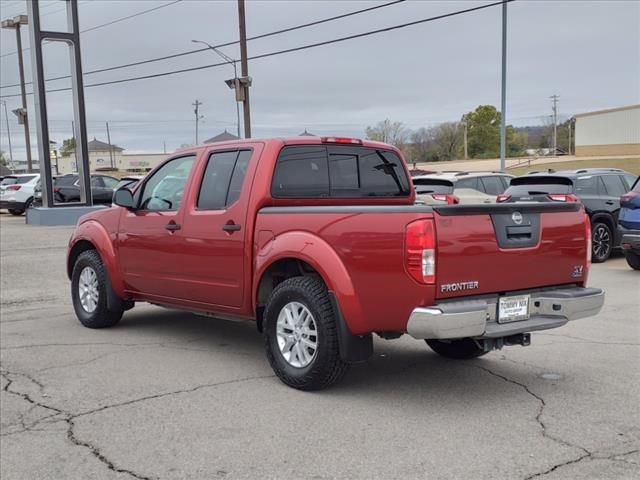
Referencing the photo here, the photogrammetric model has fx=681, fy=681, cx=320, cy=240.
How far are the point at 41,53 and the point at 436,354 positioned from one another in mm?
20446

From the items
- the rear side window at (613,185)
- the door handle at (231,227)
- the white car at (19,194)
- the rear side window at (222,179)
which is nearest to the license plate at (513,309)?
the door handle at (231,227)

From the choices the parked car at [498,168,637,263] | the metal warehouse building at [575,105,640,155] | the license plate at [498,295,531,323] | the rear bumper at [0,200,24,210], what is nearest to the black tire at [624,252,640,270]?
the parked car at [498,168,637,263]

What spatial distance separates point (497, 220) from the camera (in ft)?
15.6

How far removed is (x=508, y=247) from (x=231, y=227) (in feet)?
7.64

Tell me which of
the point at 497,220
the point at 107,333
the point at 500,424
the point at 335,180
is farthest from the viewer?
the point at 107,333

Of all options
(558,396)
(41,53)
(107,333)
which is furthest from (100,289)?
(41,53)

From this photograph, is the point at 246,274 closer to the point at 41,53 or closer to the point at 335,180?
the point at 335,180

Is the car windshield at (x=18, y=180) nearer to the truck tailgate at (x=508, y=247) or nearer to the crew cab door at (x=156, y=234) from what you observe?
the crew cab door at (x=156, y=234)

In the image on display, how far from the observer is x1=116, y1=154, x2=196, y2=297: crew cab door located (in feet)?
21.5

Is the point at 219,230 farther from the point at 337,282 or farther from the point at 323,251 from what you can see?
the point at 337,282

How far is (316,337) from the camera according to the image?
199 inches

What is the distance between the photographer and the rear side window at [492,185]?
50.2ft

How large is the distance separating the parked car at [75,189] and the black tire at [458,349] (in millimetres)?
23382

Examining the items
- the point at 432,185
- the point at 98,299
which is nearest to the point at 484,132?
the point at 432,185
